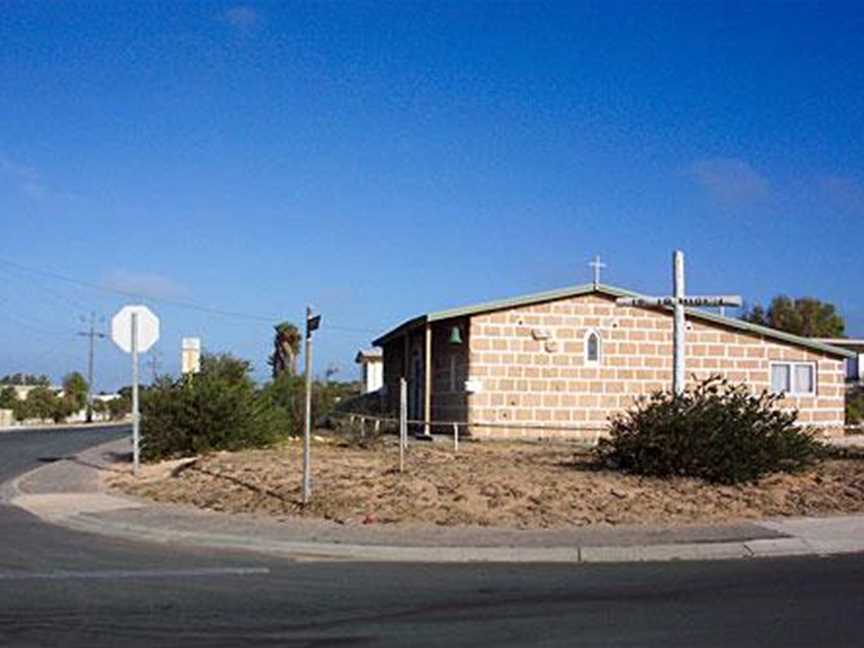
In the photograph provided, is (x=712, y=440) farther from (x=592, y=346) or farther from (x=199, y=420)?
(x=592, y=346)

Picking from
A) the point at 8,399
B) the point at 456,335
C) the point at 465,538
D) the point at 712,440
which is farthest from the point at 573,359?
the point at 8,399

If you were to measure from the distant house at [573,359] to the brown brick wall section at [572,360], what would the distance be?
0.08ft

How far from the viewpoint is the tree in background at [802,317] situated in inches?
2702

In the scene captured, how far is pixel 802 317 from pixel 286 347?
107 ft

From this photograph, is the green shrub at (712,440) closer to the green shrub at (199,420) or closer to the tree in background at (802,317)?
the green shrub at (199,420)

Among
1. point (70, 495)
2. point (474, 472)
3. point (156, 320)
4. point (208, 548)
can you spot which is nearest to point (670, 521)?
point (474, 472)

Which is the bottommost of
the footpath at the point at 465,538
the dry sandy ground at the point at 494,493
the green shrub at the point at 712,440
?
the footpath at the point at 465,538

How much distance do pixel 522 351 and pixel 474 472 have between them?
37.1ft

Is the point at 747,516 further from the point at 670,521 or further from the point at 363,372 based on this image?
the point at 363,372

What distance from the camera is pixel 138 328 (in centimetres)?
2288

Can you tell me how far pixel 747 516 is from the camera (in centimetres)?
1611

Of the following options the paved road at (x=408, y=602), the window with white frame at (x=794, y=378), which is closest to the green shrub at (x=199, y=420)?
A: the paved road at (x=408, y=602)

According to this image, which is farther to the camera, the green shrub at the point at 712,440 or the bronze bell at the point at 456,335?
the bronze bell at the point at 456,335

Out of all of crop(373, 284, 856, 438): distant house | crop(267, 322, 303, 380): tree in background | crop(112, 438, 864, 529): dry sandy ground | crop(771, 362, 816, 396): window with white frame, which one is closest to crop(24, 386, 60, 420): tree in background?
crop(267, 322, 303, 380): tree in background
